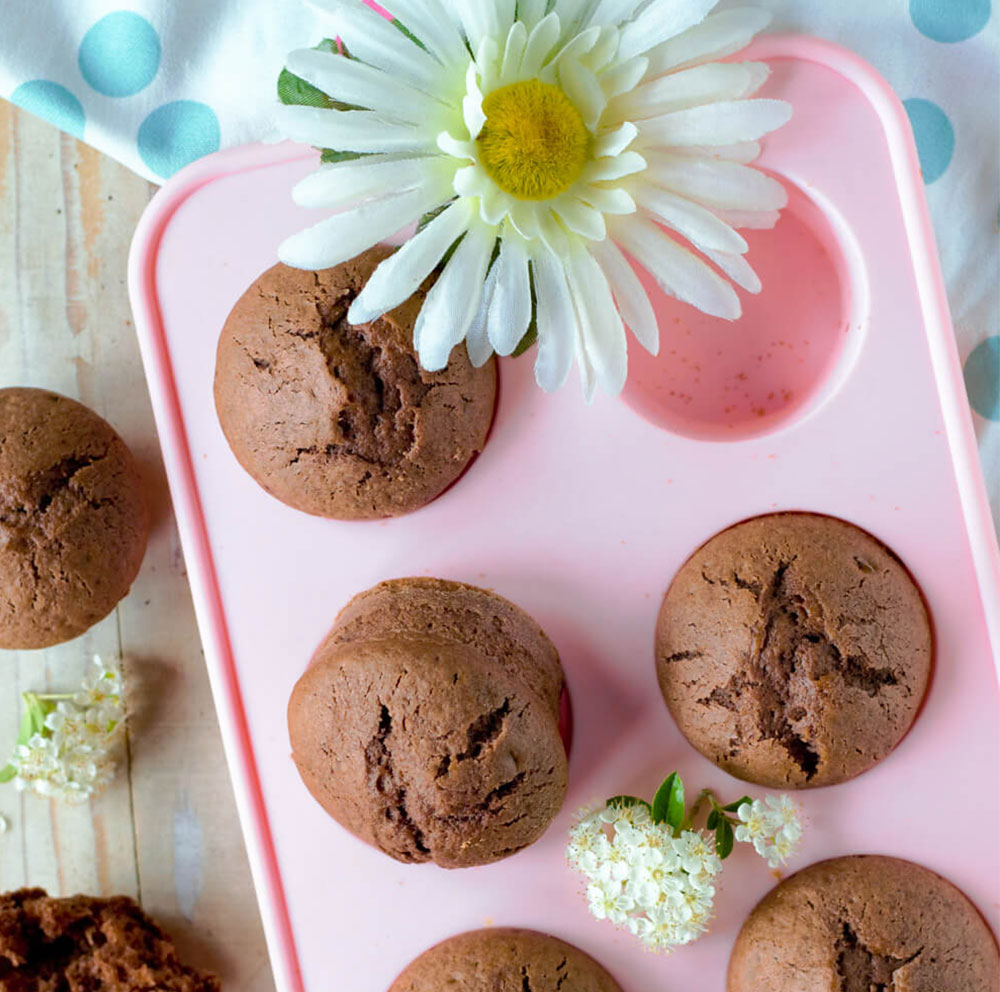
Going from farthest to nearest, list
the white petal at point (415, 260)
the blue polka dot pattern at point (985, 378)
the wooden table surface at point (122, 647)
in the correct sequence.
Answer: the wooden table surface at point (122, 647)
the blue polka dot pattern at point (985, 378)
the white petal at point (415, 260)

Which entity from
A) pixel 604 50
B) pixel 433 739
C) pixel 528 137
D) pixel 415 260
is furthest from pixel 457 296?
pixel 433 739

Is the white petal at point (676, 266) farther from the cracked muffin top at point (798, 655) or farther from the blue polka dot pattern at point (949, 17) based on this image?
the blue polka dot pattern at point (949, 17)

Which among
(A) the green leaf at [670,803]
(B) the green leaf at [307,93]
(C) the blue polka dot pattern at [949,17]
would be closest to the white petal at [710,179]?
(B) the green leaf at [307,93]

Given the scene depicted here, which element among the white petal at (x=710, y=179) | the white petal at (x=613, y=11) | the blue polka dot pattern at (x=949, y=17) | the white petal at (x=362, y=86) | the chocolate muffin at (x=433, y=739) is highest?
the blue polka dot pattern at (x=949, y=17)

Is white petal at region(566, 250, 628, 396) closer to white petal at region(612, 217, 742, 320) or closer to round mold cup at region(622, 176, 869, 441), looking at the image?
white petal at region(612, 217, 742, 320)

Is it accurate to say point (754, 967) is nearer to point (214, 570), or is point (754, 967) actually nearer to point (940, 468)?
point (940, 468)
